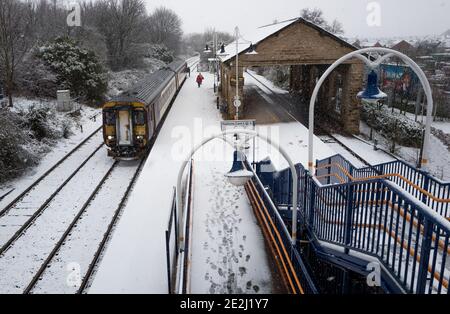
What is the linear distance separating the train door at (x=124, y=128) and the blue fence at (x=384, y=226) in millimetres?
8518

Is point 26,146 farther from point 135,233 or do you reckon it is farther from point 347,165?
point 347,165

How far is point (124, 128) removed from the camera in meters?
17.4

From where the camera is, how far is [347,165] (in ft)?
40.7

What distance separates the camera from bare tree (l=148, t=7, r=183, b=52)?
75344mm

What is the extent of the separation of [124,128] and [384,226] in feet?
44.7

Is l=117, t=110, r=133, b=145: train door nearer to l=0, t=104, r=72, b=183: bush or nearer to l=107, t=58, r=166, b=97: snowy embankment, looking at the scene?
l=0, t=104, r=72, b=183: bush

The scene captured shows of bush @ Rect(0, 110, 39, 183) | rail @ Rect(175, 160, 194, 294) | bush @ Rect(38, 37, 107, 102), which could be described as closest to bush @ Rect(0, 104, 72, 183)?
bush @ Rect(0, 110, 39, 183)

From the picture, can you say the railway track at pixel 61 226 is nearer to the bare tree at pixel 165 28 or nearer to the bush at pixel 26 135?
the bush at pixel 26 135

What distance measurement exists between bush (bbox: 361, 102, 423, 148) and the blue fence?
19703 millimetres

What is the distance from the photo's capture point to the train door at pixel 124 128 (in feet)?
56.7

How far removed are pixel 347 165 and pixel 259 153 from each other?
20.6ft

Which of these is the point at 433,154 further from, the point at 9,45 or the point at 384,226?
the point at 9,45

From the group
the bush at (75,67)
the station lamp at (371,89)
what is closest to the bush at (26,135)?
the bush at (75,67)
